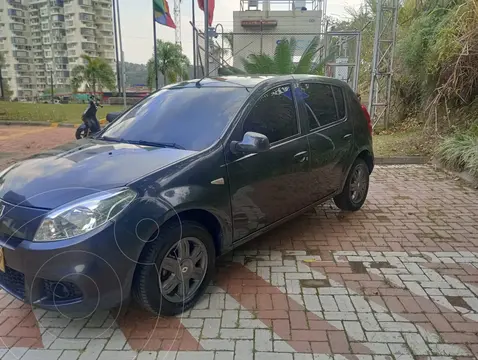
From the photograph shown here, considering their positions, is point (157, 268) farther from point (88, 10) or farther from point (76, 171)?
point (88, 10)

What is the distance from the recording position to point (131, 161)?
273 cm

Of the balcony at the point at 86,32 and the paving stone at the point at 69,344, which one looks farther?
the balcony at the point at 86,32

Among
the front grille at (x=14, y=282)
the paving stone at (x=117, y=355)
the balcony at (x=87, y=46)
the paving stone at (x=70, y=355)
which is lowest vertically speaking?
the paving stone at (x=117, y=355)

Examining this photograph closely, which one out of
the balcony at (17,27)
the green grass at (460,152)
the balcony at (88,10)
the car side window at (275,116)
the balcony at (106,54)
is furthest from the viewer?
the balcony at (106,54)

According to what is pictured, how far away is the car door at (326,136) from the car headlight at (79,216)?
7.07 feet

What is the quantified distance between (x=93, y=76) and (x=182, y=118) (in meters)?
38.2

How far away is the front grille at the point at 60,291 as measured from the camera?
230 centimetres

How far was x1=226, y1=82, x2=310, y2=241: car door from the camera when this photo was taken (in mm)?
3098

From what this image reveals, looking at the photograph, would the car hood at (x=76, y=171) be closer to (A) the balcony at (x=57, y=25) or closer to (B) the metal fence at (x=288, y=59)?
(B) the metal fence at (x=288, y=59)

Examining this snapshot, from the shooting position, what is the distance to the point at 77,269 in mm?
2221

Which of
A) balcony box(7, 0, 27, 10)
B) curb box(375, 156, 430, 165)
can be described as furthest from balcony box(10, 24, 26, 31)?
curb box(375, 156, 430, 165)

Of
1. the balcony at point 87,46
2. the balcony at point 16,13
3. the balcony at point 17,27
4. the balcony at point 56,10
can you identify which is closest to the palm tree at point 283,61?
the balcony at point 87,46

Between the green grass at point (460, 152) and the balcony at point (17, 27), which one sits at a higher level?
the balcony at point (17, 27)

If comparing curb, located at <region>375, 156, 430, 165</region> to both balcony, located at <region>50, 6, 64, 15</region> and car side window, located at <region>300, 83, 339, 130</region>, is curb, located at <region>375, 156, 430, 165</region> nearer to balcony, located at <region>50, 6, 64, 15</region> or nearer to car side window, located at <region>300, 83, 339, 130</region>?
car side window, located at <region>300, 83, 339, 130</region>
